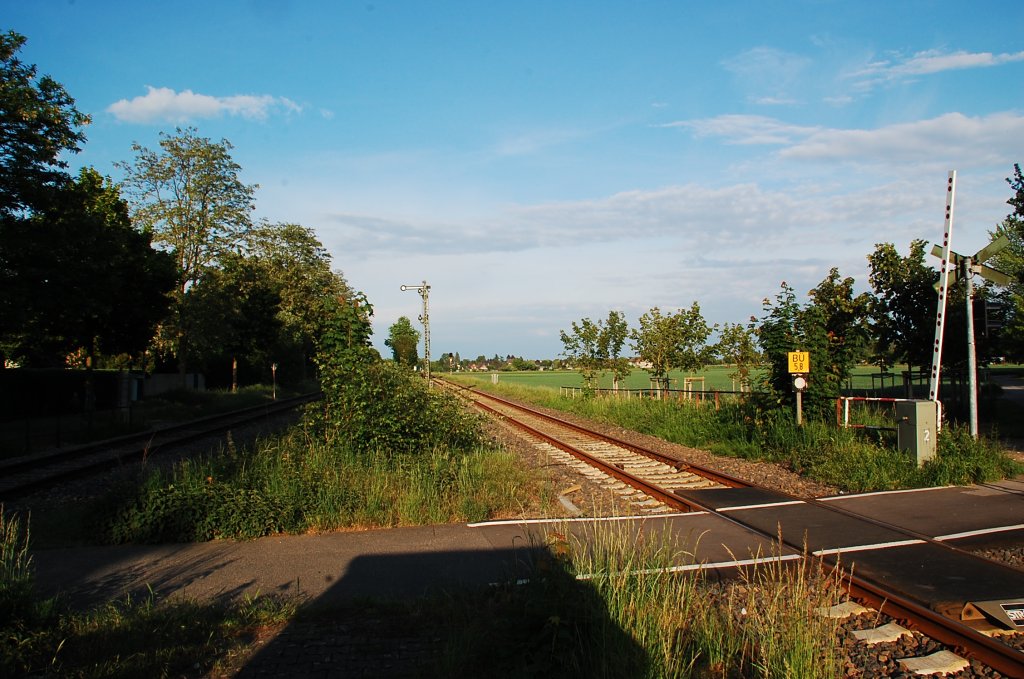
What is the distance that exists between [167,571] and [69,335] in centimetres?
2490

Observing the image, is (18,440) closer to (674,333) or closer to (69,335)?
(69,335)

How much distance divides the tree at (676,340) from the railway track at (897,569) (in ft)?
54.1

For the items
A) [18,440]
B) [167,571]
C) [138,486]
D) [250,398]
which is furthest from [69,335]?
[167,571]

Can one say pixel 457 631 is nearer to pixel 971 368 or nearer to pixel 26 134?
pixel 971 368

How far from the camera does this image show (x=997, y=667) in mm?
4332

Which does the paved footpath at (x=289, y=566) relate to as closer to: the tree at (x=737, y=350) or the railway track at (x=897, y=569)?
the railway track at (x=897, y=569)

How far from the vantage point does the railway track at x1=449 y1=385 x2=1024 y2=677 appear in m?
4.60

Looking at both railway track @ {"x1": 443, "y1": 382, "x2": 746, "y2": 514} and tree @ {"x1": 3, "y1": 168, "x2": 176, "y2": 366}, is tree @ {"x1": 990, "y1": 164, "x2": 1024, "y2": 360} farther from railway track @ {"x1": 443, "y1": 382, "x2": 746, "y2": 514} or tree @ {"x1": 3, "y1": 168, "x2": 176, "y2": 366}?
tree @ {"x1": 3, "y1": 168, "x2": 176, "y2": 366}

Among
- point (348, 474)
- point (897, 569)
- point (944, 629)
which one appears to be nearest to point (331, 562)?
point (348, 474)

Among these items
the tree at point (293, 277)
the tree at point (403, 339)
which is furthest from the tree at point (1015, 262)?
the tree at point (403, 339)

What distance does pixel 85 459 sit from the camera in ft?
53.3

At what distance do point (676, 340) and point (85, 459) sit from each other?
20546mm

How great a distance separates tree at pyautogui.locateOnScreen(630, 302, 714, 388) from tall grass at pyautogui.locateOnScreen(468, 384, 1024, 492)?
733 centimetres

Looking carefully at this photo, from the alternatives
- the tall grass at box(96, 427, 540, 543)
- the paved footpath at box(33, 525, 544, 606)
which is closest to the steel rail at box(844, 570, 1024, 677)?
the paved footpath at box(33, 525, 544, 606)
